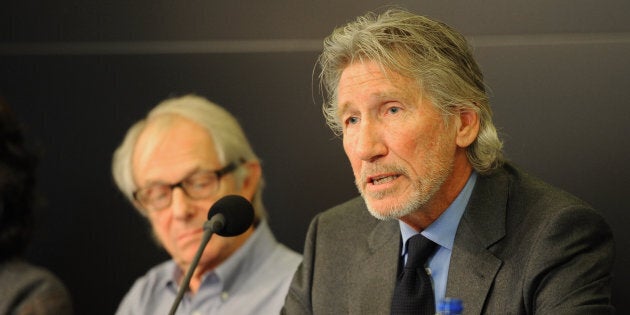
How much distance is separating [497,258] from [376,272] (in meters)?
0.36

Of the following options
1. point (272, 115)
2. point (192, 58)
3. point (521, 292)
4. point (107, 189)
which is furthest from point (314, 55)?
point (521, 292)

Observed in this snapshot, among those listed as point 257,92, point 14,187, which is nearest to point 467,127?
point 257,92

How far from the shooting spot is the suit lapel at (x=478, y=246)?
7.27ft

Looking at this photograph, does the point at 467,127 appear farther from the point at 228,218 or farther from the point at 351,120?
the point at 228,218

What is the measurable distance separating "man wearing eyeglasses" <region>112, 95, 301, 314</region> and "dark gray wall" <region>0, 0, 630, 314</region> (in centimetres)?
6

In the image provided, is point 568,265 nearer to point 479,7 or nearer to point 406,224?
point 406,224

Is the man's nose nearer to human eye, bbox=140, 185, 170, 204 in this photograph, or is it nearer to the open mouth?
the open mouth

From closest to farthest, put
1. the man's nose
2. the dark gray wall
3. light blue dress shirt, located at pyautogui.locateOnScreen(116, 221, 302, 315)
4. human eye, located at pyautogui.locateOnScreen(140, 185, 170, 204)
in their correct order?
the man's nose < the dark gray wall < light blue dress shirt, located at pyautogui.locateOnScreen(116, 221, 302, 315) < human eye, located at pyautogui.locateOnScreen(140, 185, 170, 204)

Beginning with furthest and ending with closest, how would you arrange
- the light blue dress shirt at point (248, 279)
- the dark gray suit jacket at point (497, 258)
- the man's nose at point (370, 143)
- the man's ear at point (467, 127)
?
the light blue dress shirt at point (248, 279), the man's ear at point (467, 127), the man's nose at point (370, 143), the dark gray suit jacket at point (497, 258)

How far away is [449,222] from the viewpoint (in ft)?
7.77

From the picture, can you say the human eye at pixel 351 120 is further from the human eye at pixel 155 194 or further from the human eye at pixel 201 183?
the human eye at pixel 155 194

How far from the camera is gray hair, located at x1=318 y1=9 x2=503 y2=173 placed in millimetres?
2309

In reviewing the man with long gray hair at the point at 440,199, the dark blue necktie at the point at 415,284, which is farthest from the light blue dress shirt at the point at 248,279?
the dark blue necktie at the point at 415,284

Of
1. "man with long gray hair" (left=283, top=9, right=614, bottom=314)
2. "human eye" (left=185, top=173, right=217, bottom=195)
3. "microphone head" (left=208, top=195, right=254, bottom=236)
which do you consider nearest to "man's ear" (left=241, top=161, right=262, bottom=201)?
"human eye" (left=185, top=173, right=217, bottom=195)
